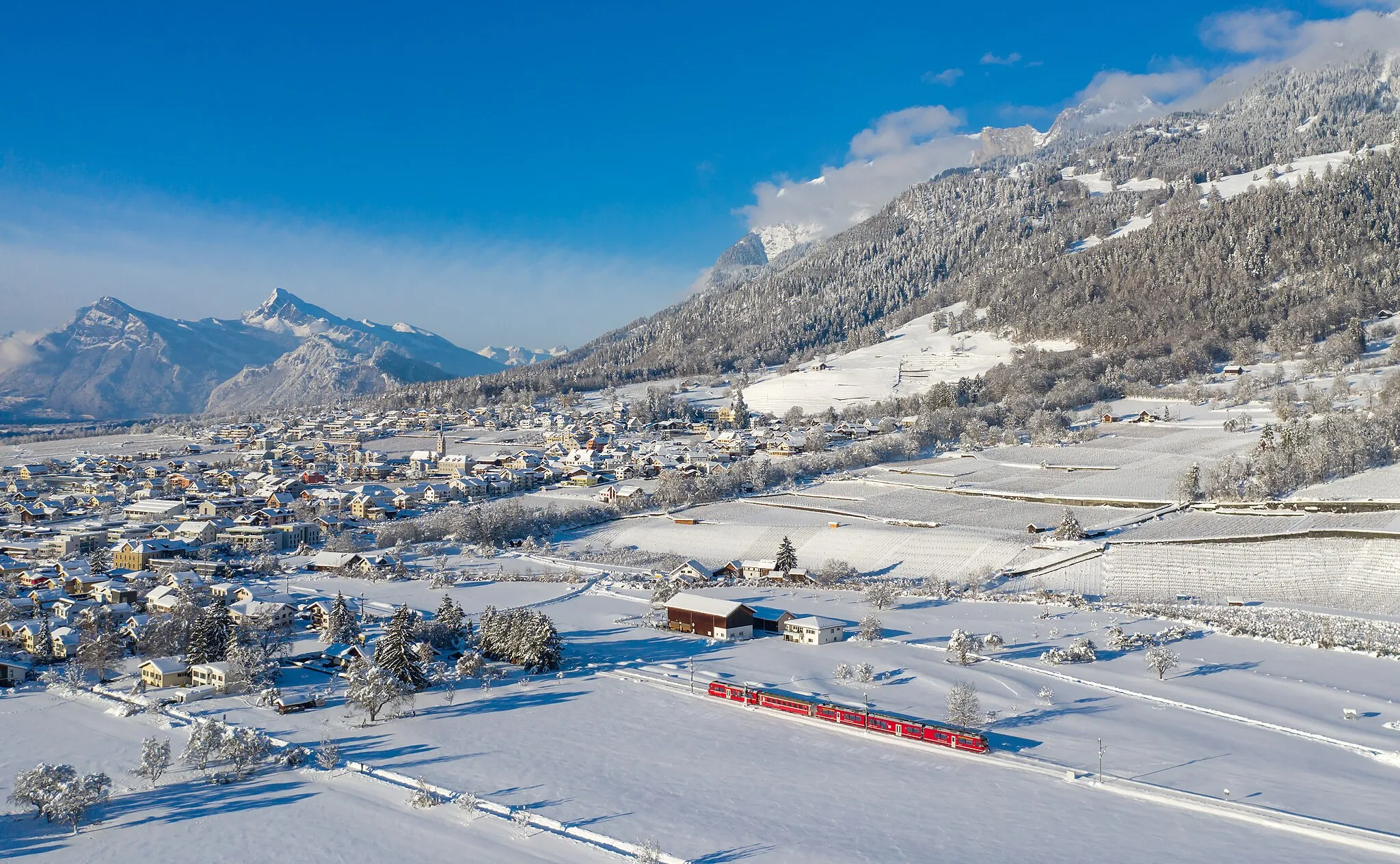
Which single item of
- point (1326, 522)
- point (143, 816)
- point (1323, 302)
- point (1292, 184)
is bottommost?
point (143, 816)

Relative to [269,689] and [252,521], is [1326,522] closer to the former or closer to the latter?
[269,689]

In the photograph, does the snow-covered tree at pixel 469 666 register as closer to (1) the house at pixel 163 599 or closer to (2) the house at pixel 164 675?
(2) the house at pixel 164 675

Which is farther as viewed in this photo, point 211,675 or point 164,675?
point 164,675

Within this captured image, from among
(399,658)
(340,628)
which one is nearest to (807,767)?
(399,658)

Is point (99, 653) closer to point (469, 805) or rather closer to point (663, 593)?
point (469, 805)

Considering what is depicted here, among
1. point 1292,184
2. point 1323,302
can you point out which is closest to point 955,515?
point 1323,302

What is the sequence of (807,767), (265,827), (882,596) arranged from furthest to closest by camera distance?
(882,596)
(807,767)
(265,827)
